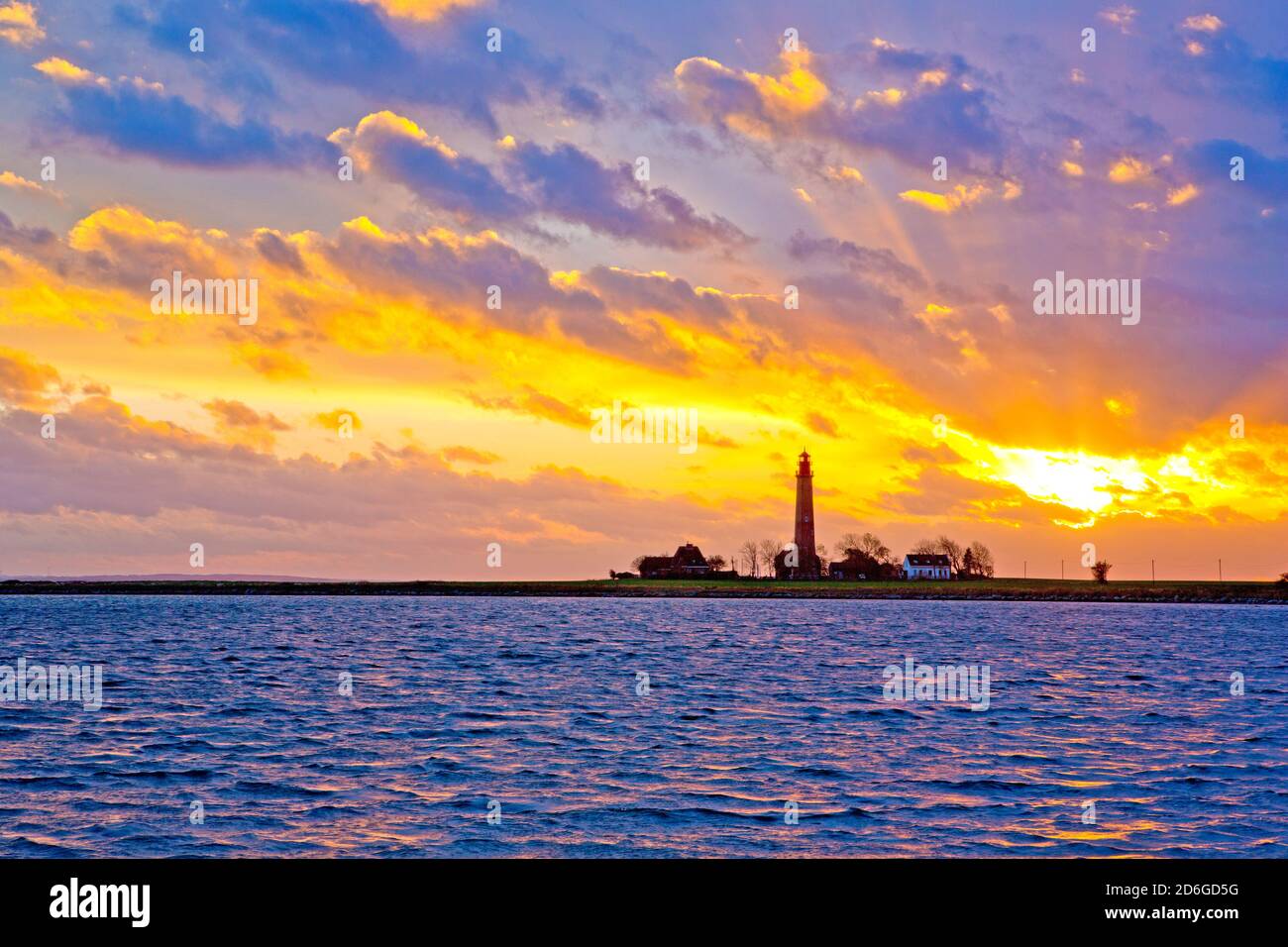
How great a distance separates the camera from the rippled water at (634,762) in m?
22.4

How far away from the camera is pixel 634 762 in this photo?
30875 mm

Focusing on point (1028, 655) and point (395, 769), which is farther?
point (1028, 655)

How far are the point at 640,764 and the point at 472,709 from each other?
1458cm

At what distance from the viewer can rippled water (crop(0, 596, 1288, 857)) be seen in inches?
883

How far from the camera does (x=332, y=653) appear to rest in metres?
77.6

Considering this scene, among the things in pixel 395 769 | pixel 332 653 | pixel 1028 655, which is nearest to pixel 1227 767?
pixel 395 769
